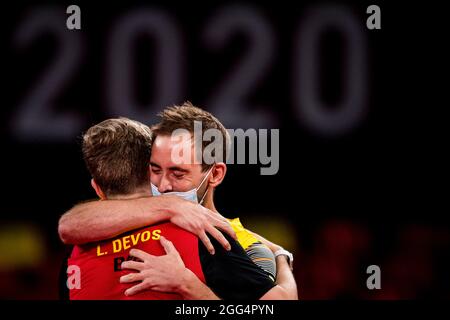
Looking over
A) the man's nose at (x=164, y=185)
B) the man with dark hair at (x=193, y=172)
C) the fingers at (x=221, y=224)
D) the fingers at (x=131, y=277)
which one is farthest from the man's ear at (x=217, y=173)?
the fingers at (x=131, y=277)

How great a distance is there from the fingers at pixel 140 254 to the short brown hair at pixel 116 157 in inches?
8.4

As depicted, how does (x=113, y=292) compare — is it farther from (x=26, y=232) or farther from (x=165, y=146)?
(x=26, y=232)

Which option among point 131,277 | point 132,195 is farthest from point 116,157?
point 131,277

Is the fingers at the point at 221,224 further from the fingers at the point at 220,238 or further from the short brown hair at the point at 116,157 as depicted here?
the short brown hair at the point at 116,157

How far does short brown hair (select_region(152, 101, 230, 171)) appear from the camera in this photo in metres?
2.39

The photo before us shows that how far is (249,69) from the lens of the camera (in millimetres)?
3029

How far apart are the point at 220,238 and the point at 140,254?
0.26m

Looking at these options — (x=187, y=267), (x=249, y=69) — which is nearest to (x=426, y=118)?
(x=249, y=69)

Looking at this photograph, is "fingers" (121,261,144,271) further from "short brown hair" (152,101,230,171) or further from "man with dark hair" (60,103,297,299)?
"short brown hair" (152,101,230,171)

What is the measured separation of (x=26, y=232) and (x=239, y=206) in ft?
3.61

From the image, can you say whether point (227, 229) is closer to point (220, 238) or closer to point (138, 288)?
point (220, 238)

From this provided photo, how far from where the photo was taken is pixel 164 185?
2330 millimetres

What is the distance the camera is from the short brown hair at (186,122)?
2.39 metres

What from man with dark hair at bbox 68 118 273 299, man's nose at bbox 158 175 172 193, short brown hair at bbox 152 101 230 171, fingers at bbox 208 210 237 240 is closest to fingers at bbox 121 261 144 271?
man with dark hair at bbox 68 118 273 299
